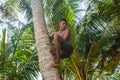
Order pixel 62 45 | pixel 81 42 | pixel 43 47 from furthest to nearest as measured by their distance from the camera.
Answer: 1. pixel 81 42
2. pixel 62 45
3. pixel 43 47

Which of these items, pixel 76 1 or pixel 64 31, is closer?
pixel 64 31

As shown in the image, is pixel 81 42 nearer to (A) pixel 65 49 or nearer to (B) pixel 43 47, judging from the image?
(A) pixel 65 49

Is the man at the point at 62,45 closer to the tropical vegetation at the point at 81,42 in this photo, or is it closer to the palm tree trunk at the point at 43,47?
the palm tree trunk at the point at 43,47

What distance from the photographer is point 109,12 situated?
8117 mm

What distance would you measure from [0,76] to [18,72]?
2.23 ft

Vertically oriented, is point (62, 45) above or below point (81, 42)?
above

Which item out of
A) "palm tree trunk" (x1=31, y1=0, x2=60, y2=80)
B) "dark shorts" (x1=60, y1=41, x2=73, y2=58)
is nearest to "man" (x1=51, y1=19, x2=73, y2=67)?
"dark shorts" (x1=60, y1=41, x2=73, y2=58)

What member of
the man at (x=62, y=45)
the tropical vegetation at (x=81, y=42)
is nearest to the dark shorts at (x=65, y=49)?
the man at (x=62, y=45)

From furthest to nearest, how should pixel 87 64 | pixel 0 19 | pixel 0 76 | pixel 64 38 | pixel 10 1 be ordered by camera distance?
pixel 0 19
pixel 10 1
pixel 87 64
pixel 0 76
pixel 64 38

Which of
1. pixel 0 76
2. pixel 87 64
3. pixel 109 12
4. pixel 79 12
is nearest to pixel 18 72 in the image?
pixel 0 76

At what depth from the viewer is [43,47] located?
4188mm

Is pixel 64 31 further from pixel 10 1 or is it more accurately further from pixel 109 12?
pixel 10 1

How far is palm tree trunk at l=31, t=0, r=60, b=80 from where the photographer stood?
12.8 ft

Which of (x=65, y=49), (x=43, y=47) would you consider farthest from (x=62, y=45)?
(x=43, y=47)
